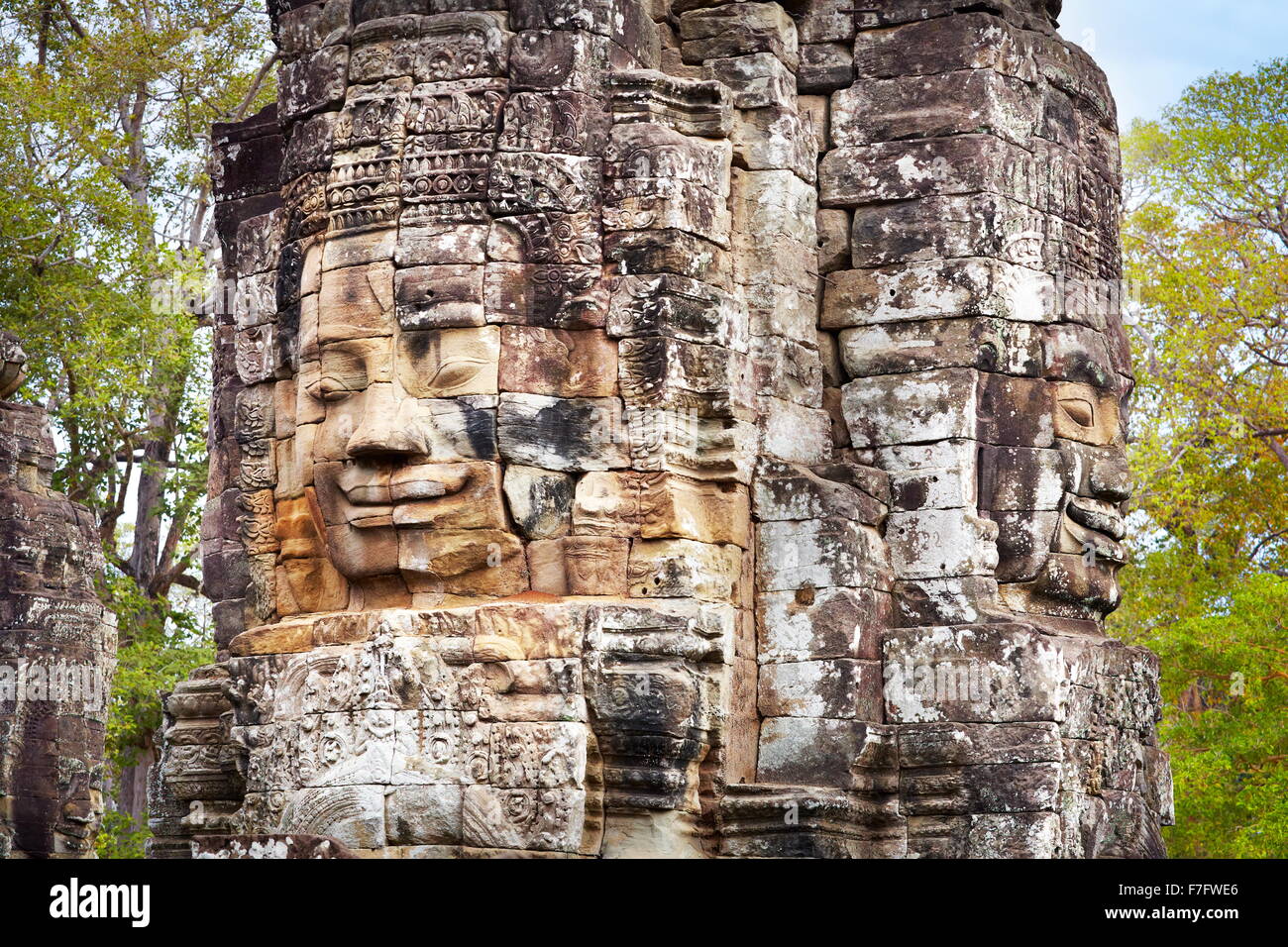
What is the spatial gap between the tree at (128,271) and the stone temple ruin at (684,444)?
10426 millimetres

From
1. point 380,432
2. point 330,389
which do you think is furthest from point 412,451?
point 330,389

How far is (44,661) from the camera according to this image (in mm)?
17359

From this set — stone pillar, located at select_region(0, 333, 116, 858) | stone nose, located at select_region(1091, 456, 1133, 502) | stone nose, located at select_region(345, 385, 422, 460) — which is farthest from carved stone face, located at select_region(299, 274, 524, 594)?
stone pillar, located at select_region(0, 333, 116, 858)

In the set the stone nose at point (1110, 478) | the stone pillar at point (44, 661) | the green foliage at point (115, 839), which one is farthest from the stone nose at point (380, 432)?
the green foliage at point (115, 839)

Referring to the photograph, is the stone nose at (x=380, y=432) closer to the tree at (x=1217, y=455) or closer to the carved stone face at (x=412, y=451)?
the carved stone face at (x=412, y=451)

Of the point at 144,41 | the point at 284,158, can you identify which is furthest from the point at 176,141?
the point at 284,158

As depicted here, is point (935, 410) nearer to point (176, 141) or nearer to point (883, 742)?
point (883, 742)

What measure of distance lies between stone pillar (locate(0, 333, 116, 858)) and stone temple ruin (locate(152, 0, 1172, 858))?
17.4ft

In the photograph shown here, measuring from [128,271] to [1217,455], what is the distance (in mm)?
11468

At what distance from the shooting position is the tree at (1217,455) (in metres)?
18.3

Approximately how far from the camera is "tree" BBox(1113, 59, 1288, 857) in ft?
60.1

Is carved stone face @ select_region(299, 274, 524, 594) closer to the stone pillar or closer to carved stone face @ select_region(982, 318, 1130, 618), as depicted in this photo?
carved stone face @ select_region(982, 318, 1130, 618)

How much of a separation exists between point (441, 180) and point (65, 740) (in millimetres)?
8266

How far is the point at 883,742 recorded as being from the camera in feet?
37.3
